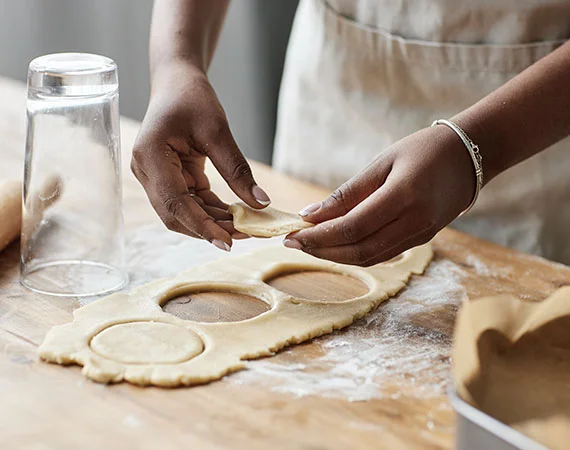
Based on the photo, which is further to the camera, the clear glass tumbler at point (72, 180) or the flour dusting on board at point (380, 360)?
the clear glass tumbler at point (72, 180)

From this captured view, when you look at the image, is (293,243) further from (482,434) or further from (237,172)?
(482,434)

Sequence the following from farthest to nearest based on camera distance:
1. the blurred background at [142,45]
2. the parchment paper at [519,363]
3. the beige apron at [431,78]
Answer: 1. the blurred background at [142,45]
2. the beige apron at [431,78]
3. the parchment paper at [519,363]

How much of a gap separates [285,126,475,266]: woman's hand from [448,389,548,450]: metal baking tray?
A: 0.37m

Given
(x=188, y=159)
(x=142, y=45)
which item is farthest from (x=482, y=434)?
(x=142, y=45)

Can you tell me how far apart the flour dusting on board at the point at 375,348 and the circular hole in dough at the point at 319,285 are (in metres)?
0.07

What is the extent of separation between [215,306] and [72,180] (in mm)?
272

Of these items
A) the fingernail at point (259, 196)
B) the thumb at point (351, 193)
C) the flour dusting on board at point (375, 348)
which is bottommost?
the flour dusting on board at point (375, 348)

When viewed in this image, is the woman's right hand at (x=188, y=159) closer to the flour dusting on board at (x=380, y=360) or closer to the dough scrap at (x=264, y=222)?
the dough scrap at (x=264, y=222)

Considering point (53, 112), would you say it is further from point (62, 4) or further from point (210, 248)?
point (62, 4)

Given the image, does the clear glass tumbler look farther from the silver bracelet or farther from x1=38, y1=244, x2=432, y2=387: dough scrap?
the silver bracelet

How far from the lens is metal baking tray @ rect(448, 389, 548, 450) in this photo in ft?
2.14

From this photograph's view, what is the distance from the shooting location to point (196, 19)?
1415 mm

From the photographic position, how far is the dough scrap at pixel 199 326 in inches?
37.4

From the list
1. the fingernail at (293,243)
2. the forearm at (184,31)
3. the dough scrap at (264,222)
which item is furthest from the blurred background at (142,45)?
the fingernail at (293,243)
